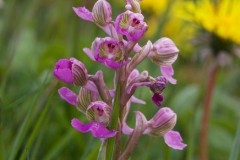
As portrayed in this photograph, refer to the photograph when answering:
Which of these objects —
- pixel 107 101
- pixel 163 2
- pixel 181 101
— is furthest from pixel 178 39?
pixel 107 101

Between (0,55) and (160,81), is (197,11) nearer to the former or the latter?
(0,55)

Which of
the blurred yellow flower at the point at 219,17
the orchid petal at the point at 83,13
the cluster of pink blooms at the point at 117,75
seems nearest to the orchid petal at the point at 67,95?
the cluster of pink blooms at the point at 117,75

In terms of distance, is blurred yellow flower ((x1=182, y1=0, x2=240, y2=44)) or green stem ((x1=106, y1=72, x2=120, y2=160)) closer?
green stem ((x1=106, y1=72, x2=120, y2=160))

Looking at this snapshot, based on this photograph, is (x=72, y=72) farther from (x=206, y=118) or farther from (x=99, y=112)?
(x=206, y=118)

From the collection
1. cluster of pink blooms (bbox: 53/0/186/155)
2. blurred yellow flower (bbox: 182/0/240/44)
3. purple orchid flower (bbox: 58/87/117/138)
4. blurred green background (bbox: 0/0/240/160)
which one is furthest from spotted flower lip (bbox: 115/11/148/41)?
blurred yellow flower (bbox: 182/0/240/44)

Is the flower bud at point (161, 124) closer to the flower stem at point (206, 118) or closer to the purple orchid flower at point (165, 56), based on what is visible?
the purple orchid flower at point (165, 56)

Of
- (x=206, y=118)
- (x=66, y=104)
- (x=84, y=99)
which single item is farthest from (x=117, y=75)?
(x=66, y=104)

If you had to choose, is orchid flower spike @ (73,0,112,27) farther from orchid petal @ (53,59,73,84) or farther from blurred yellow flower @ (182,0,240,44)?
blurred yellow flower @ (182,0,240,44)
